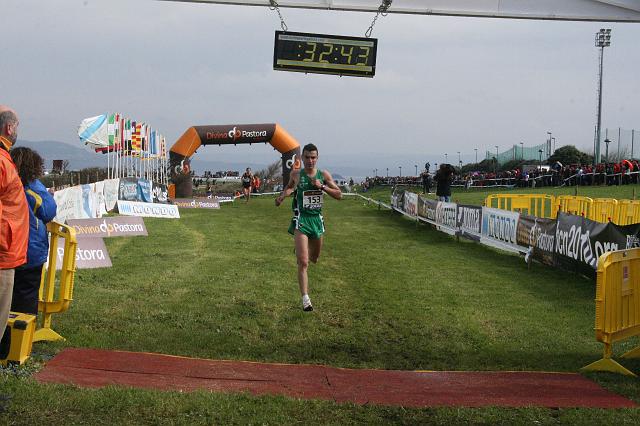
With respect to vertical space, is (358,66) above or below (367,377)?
above

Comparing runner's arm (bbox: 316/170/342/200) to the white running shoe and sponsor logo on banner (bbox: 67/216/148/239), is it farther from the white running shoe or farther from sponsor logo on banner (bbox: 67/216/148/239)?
sponsor logo on banner (bbox: 67/216/148/239)

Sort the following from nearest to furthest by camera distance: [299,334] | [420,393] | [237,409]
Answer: [237,409] < [420,393] < [299,334]

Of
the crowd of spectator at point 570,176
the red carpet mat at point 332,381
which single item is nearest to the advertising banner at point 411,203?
the crowd of spectator at point 570,176

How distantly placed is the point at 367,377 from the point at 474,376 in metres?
1.09

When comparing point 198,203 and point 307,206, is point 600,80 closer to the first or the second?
point 198,203

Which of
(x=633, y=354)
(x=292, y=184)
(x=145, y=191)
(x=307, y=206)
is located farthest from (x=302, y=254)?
(x=145, y=191)

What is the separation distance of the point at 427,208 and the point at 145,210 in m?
10.7

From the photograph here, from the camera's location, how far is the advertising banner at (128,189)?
3072 centimetres

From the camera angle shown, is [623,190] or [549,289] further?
[623,190]

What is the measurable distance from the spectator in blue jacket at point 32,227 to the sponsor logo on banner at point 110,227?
24.2ft

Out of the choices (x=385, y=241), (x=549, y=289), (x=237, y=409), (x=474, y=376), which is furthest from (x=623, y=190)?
(x=237, y=409)

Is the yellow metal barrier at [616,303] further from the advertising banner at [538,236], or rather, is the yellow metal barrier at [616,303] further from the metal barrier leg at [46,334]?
the advertising banner at [538,236]

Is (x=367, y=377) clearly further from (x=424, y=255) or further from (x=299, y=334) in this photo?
(x=424, y=255)

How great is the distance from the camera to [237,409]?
5.41m
